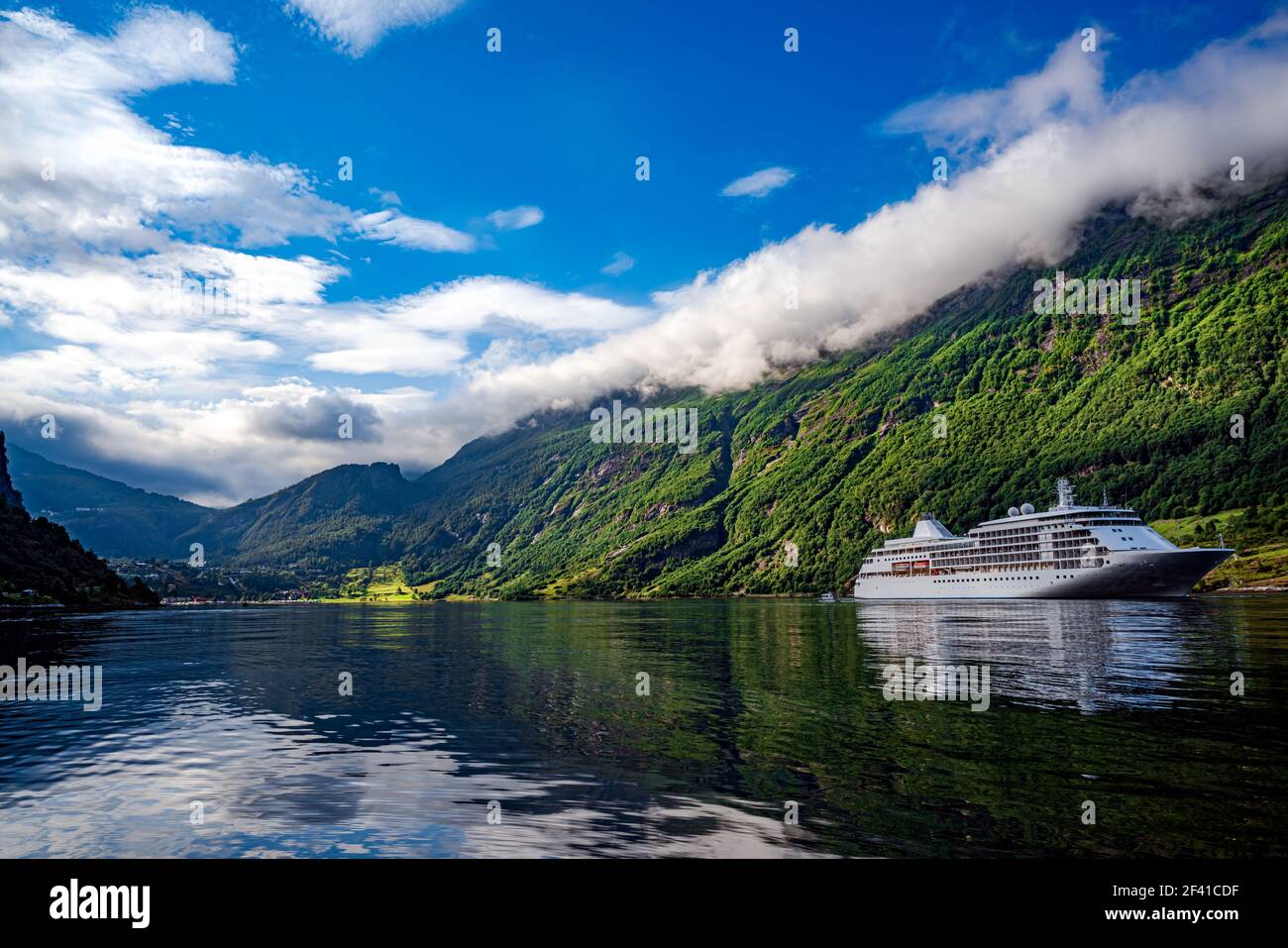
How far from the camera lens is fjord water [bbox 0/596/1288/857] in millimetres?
18750

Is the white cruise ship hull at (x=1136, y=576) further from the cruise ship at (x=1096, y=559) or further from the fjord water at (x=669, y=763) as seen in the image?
the fjord water at (x=669, y=763)

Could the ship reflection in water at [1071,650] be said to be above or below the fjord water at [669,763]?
below

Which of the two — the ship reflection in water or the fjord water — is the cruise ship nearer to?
the ship reflection in water

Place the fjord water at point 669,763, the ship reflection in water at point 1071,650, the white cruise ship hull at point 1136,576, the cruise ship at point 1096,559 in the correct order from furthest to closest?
1. the cruise ship at point 1096,559
2. the white cruise ship hull at point 1136,576
3. the ship reflection in water at point 1071,650
4. the fjord water at point 669,763

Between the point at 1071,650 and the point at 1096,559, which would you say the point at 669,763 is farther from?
the point at 1096,559

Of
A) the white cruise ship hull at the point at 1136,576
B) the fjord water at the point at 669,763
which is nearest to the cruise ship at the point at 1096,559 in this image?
the white cruise ship hull at the point at 1136,576

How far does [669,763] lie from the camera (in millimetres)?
27109

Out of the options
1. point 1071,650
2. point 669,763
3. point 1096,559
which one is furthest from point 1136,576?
point 669,763

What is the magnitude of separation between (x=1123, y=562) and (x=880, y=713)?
524 feet

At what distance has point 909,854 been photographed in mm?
16656

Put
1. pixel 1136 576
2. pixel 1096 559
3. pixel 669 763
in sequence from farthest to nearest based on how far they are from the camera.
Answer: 1. pixel 1096 559
2. pixel 1136 576
3. pixel 669 763

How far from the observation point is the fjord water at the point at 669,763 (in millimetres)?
18750
